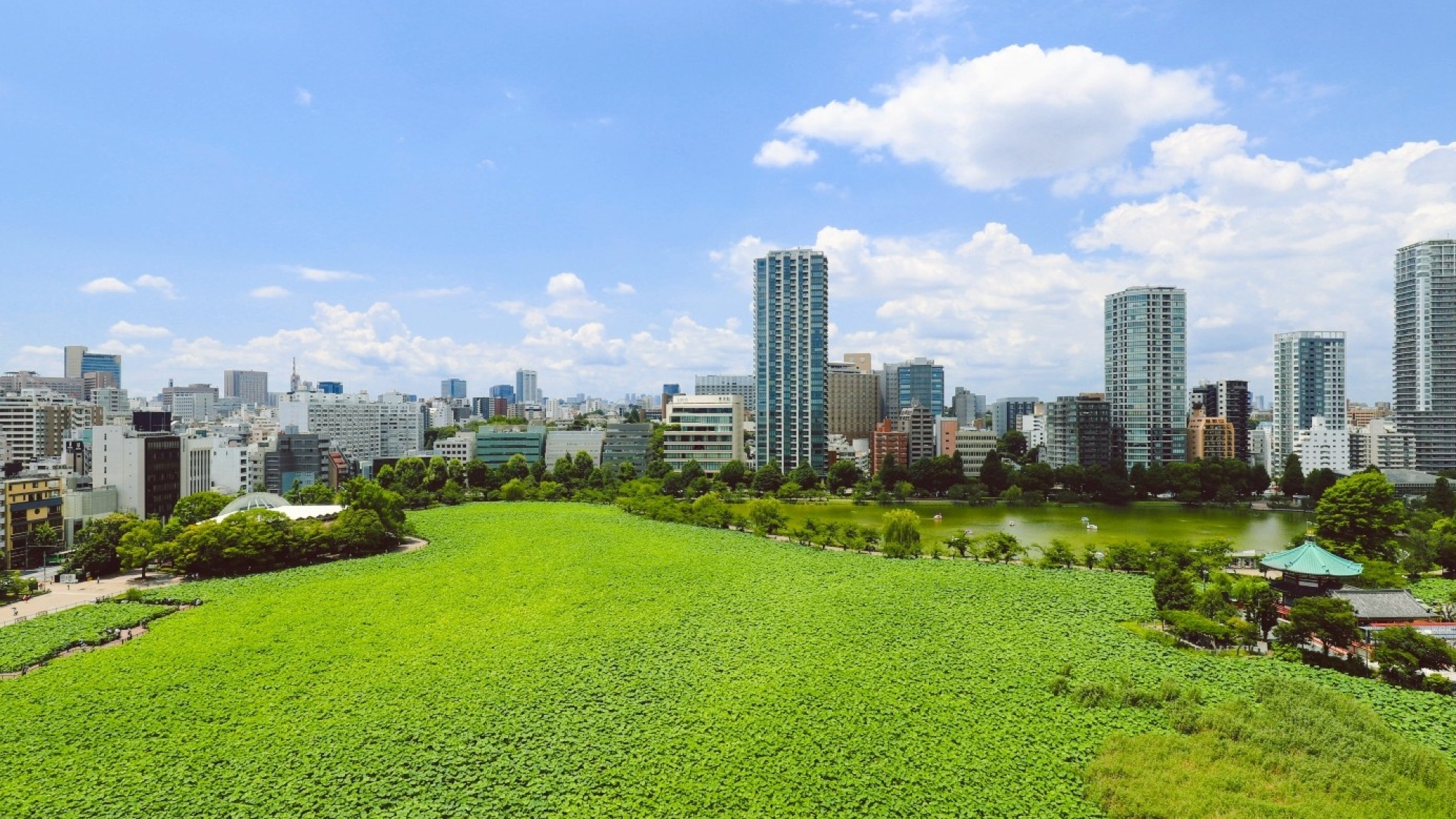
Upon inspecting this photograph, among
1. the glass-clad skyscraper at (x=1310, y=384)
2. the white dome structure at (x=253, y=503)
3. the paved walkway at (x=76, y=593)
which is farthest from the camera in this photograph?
the glass-clad skyscraper at (x=1310, y=384)

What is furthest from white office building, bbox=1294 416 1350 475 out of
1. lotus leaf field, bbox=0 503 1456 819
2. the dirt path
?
the dirt path

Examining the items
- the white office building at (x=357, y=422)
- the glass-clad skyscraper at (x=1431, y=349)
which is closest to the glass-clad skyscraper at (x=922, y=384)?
the glass-clad skyscraper at (x=1431, y=349)

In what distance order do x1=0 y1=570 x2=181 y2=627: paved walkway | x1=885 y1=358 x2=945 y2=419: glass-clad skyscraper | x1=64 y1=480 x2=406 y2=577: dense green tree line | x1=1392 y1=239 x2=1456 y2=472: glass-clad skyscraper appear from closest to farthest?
1. x1=0 y1=570 x2=181 y2=627: paved walkway
2. x1=64 y1=480 x2=406 y2=577: dense green tree line
3. x1=1392 y1=239 x2=1456 y2=472: glass-clad skyscraper
4. x1=885 y1=358 x2=945 y2=419: glass-clad skyscraper

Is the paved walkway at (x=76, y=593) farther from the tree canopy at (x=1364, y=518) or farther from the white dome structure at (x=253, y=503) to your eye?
the tree canopy at (x=1364, y=518)

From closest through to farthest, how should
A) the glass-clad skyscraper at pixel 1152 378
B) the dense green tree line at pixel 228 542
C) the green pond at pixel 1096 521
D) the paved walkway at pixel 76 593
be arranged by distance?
the paved walkway at pixel 76 593 < the dense green tree line at pixel 228 542 < the green pond at pixel 1096 521 < the glass-clad skyscraper at pixel 1152 378

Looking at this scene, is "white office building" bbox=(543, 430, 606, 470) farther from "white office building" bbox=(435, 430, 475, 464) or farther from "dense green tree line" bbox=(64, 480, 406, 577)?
"dense green tree line" bbox=(64, 480, 406, 577)

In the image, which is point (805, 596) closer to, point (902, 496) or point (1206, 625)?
point (1206, 625)

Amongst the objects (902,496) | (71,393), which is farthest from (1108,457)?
(71,393)
